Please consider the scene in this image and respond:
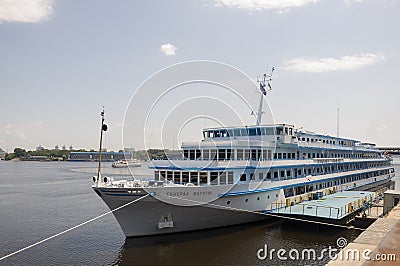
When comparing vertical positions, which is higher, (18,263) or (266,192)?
(266,192)

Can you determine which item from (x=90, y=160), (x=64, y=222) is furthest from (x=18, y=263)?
(x=90, y=160)

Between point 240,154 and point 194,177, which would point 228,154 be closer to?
point 240,154

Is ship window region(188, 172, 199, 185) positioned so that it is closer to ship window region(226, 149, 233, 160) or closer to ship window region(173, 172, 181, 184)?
ship window region(173, 172, 181, 184)

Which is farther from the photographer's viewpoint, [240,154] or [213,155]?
[240,154]

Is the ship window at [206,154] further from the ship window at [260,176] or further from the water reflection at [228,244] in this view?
the water reflection at [228,244]

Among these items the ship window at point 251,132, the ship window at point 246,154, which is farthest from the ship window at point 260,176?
the ship window at point 251,132

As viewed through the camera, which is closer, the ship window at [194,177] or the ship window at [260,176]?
the ship window at [194,177]

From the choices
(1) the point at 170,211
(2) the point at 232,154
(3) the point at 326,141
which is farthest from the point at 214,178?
(3) the point at 326,141

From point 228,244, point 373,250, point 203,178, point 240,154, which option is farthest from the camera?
point 240,154

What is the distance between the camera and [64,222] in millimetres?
27031

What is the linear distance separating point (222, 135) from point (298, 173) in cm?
717

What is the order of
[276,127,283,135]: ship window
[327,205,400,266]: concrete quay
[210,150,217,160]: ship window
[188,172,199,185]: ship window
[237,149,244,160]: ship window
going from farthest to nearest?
[276,127,283,135]: ship window < [237,149,244,160]: ship window < [210,150,217,160]: ship window < [188,172,199,185]: ship window < [327,205,400,266]: concrete quay

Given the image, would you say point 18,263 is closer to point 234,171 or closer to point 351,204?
point 234,171

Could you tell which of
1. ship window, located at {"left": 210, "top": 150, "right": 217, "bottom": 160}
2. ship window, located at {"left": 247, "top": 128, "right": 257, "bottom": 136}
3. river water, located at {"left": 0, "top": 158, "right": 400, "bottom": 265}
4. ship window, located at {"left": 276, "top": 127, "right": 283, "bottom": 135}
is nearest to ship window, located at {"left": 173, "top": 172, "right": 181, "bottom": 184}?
ship window, located at {"left": 210, "top": 150, "right": 217, "bottom": 160}
